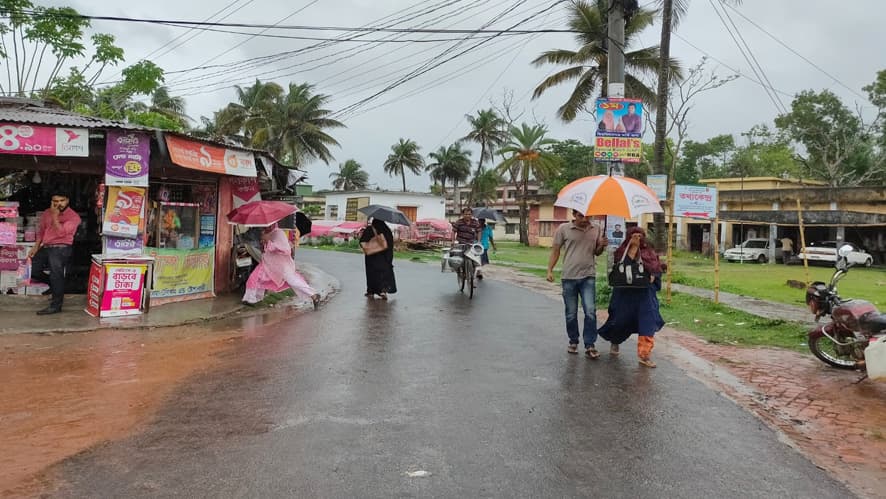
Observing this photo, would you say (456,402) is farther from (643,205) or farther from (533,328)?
(533,328)

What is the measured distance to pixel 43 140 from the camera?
356 inches

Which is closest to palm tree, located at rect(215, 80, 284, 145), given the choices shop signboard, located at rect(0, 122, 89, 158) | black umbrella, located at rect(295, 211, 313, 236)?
black umbrella, located at rect(295, 211, 313, 236)

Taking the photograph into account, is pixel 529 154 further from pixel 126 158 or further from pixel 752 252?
pixel 126 158

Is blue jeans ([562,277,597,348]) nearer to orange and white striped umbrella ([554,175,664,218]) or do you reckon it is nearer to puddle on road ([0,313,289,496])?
orange and white striped umbrella ([554,175,664,218])

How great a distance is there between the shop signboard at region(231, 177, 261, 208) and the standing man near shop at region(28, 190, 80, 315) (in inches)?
143

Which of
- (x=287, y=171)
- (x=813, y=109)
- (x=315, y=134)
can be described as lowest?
(x=287, y=171)

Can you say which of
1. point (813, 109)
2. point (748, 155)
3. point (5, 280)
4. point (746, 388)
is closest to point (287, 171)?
point (5, 280)

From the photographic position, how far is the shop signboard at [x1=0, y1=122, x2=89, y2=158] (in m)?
8.91

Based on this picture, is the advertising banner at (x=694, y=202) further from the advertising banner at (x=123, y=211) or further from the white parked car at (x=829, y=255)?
the white parked car at (x=829, y=255)

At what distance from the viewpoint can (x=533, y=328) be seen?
30.7 ft

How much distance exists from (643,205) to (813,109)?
144 ft

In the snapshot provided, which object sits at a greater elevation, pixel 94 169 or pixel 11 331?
pixel 94 169

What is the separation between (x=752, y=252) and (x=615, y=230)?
28.9 m

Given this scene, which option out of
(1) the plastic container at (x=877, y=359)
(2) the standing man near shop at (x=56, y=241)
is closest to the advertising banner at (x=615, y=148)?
(1) the plastic container at (x=877, y=359)
